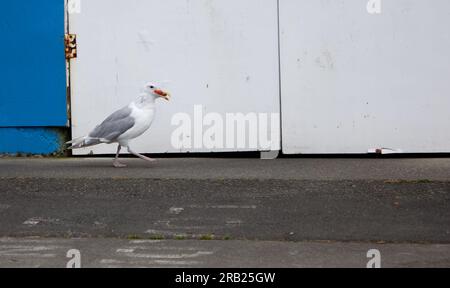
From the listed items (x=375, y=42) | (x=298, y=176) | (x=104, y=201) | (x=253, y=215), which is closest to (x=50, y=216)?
Answer: (x=104, y=201)

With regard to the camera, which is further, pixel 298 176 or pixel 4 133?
pixel 4 133

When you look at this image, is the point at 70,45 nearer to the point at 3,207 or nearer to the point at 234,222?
the point at 3,207

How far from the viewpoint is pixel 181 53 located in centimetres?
884

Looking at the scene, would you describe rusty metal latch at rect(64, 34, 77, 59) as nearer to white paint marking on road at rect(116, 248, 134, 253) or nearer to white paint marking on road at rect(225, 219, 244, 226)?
white paint marking on road at rect(225, 219, 244, 226)

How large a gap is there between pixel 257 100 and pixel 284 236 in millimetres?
3177

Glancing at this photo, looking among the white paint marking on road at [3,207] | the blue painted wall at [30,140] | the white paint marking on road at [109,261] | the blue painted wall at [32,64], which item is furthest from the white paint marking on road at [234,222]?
the blue painted wall at [30,140]

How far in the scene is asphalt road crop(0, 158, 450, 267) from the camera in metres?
5.65

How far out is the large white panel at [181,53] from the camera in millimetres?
8781

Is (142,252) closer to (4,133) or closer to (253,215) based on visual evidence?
(253,215)

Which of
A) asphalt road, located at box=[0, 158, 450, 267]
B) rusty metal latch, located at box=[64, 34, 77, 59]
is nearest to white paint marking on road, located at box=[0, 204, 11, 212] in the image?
asphalt road, located at box=[0, 158, 450, 267]

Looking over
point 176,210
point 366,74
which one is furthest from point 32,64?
point 366,74

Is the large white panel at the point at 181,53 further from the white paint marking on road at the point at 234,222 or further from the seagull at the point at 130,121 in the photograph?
the white paint marking on road at the point at 234,222

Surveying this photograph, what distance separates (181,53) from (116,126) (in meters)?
1.39

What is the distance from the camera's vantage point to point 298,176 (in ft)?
25.2
